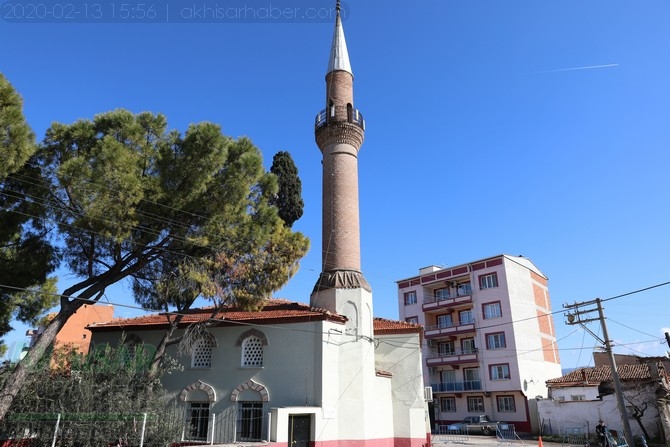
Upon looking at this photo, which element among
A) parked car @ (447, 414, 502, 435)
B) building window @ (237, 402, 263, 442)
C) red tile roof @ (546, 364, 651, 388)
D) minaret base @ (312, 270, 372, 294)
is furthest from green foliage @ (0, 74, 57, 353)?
red tile roof @ (546, 364, 651, 388)

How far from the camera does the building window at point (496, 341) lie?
119 ft

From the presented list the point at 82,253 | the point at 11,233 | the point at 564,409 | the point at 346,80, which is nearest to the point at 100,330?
the point at 82,253

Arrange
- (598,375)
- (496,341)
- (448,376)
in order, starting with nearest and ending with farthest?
1. (598,375)
2. (496,341)
3. (448,376)

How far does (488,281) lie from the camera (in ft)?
127

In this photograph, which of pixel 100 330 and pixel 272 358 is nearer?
pixel 272 358

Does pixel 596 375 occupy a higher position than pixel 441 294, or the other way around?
pixel 441 294

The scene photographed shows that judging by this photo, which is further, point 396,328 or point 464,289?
point 464,289

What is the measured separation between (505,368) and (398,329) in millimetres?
16495

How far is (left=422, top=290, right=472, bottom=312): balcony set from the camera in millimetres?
39062

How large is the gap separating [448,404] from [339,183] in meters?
23.6

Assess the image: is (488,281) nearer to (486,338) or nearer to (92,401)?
(486,338)

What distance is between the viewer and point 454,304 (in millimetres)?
39719

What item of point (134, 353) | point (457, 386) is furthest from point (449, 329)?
point (134, 353)

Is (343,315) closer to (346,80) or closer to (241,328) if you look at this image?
(241,328)
